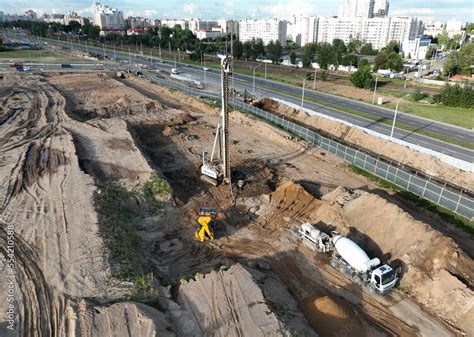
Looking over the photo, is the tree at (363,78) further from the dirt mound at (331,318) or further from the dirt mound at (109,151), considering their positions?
the dirt mound at (331,318)

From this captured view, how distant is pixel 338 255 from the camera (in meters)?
21.7

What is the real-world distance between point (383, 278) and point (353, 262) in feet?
6.47

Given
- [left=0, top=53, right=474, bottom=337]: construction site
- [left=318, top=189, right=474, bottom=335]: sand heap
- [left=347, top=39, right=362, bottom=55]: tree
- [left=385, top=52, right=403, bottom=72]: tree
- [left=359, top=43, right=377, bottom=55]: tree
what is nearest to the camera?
[left=0, top=53, right=474, bottom=337]: construction site

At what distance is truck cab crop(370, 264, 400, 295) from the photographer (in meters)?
19.0

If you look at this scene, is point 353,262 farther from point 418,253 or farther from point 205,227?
point 205,227

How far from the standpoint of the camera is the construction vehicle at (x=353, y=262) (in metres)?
19.2

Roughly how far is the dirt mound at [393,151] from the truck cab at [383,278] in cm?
1770

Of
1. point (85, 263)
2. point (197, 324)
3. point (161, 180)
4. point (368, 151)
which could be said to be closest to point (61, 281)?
point (85, 263)

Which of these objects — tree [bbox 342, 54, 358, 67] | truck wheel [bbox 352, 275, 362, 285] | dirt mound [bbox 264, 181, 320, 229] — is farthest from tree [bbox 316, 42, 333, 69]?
truck wheel [bbox 352, 275, 362, 285]

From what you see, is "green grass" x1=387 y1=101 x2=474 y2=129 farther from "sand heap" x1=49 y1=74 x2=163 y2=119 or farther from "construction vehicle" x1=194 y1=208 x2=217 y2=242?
"construction vehicle" x1=194 y1=208 x2=217 y2=242

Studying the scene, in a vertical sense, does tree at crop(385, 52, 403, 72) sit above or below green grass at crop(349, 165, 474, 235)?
above

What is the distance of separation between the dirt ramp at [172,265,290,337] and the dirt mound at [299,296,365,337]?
2.82 m

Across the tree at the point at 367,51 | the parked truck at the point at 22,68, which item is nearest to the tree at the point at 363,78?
the tree at the point at 367,51

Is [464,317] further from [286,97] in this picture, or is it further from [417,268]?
[286,97]
